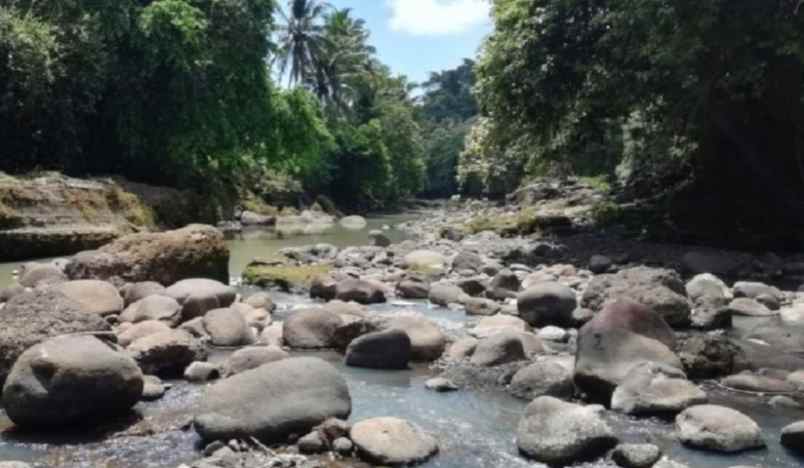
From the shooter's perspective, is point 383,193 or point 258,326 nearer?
point 258,326

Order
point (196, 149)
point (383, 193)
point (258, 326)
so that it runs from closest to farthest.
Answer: point (258, 326) → point (196, 149) → point (383, 193)

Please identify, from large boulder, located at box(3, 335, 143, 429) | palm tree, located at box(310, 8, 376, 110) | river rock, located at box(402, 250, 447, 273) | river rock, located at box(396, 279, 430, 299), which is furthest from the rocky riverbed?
palm tree, located at box(310, 8, 376, 110)

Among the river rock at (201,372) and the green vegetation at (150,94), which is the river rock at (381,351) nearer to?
the river rock at (201,372)

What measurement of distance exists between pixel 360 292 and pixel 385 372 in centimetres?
406

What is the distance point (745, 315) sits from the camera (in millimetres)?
11039

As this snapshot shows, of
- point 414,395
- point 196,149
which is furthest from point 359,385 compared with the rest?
point 196,149

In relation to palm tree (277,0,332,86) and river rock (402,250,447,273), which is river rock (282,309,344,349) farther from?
palm tree (277,0,332,86)

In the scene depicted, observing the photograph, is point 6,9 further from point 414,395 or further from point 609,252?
point 414,395

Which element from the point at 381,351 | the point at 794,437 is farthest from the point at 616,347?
the point at 381,351

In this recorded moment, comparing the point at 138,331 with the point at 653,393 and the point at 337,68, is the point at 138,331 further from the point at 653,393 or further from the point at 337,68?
the point at 337,68

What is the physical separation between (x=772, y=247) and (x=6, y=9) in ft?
62.6

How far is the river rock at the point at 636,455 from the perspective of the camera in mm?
5410

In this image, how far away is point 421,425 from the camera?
20.9ft

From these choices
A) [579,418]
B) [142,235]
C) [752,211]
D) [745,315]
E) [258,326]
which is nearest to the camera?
[579,418]
